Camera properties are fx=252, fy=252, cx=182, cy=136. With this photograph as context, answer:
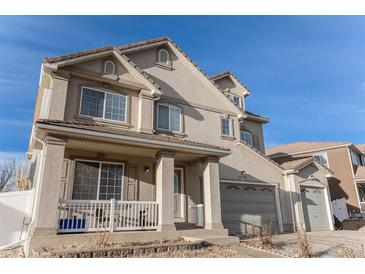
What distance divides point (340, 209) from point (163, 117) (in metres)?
18.3

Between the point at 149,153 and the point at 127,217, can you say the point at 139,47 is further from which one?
the point at 127,217

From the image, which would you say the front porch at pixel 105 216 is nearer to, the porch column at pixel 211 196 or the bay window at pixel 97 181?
the bay window at pixel 97 181

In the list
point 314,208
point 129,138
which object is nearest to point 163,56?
point 129,138

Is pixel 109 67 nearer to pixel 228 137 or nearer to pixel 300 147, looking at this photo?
pixel 228 137

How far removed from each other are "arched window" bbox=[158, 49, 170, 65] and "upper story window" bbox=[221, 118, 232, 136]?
4721mm

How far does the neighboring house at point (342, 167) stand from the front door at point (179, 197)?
1324 cm

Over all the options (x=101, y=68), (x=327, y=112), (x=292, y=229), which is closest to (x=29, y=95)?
(x=101, y=68)

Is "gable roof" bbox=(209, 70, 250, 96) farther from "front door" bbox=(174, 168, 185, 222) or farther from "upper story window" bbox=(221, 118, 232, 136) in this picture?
"front door" bbox=(174, 168, 185, 222)

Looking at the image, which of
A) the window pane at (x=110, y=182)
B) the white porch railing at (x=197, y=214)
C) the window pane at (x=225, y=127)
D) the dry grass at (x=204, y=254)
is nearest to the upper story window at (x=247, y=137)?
the window pane at (x=225, y=127)

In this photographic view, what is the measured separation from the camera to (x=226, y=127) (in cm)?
1527

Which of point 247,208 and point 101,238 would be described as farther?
point 247,208

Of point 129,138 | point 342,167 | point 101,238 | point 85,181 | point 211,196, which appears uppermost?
point 342,167
